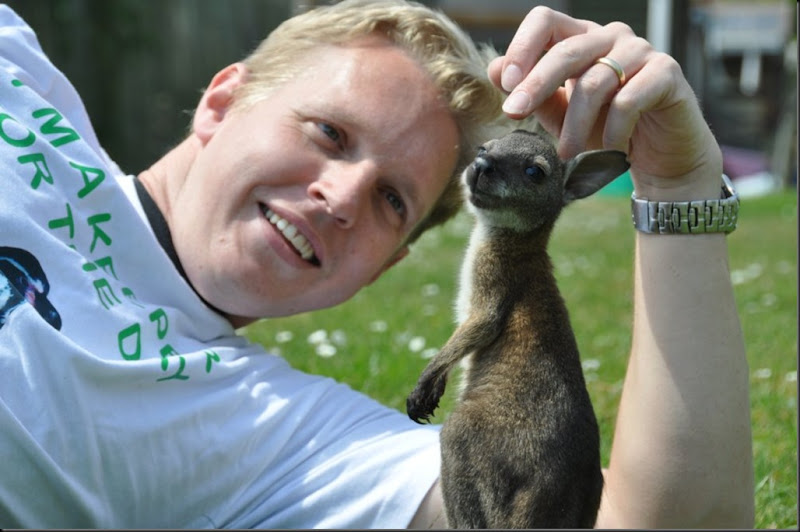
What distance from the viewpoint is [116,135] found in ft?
42.0

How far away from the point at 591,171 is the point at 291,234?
3.06ft

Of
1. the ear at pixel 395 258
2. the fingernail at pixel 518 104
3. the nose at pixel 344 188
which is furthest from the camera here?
the ear at pixel 395 258

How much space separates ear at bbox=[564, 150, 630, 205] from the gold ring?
0.16 m

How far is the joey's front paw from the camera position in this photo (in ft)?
6.47

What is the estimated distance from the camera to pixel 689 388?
2.20 m

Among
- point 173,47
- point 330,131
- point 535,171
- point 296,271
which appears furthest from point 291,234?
point 173,47

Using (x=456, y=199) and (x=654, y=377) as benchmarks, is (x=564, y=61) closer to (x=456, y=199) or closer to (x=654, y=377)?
(x=654, y=377)

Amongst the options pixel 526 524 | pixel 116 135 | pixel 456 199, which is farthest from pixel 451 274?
pixel 116 135

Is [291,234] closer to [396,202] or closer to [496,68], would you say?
[396,202]

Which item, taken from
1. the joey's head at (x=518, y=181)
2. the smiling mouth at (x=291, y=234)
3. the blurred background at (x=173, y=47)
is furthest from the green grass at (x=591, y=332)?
the blurred background at (x=173, y=47)

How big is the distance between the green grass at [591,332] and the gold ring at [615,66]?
96cm

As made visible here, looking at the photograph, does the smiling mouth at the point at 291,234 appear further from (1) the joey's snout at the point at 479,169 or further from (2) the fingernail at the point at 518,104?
(2) the fingernail at the point at 518,104

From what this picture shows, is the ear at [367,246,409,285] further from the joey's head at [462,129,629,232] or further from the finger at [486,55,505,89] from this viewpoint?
the finger at [486,55,505,89]

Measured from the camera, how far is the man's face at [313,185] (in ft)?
8.87
